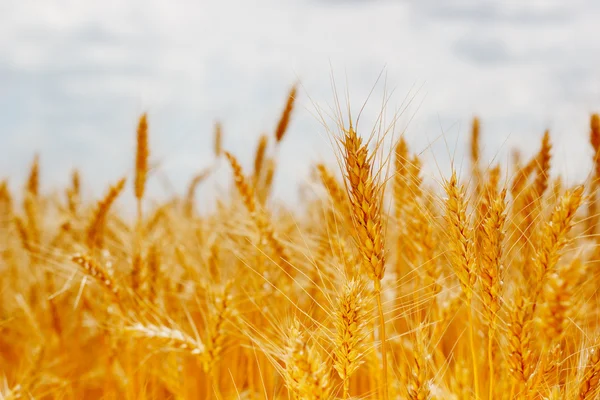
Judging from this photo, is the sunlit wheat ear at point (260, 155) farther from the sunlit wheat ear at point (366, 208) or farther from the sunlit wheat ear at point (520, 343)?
the sunlit wheat ear at point (520, 343)

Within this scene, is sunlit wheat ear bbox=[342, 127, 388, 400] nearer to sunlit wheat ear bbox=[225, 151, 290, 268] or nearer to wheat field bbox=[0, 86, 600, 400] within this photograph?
wheat field bbox=[0, 86, 600, 400]

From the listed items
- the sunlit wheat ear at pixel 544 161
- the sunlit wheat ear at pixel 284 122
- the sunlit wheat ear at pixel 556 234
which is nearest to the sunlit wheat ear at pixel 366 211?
the sunlit wheat ear at pixel 556 234

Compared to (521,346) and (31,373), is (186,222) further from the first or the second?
(521,346)

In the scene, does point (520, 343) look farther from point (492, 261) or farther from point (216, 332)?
point (216, 332)

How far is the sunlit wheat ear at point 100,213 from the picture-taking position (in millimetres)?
2471

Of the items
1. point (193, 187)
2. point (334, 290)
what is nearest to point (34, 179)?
point (193, 187)

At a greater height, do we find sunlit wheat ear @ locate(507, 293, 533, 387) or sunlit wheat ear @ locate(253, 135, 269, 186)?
sunlit wheat ear @ locate(253, 135, 269, 186)

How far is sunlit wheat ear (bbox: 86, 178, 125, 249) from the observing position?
247 cm

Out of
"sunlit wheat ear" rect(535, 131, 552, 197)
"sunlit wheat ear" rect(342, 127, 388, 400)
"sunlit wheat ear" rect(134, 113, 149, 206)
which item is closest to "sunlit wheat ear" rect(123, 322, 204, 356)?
"sunlit wheat ear" rect(342, 127, 388, 400)

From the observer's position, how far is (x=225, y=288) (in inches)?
69.0

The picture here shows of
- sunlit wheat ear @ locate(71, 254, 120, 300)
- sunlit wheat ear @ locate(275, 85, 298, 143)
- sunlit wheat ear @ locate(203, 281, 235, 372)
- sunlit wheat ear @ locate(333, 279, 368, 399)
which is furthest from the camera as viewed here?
sunlit wheat ear @ locate(275, 85, 298, 143)

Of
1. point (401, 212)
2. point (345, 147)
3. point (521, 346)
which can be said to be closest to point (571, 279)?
point (521, 346)

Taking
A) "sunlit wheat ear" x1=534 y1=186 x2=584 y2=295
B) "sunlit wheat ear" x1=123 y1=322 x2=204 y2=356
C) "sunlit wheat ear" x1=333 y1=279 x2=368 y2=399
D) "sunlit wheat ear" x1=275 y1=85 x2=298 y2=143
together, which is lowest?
"sunlit wheat ear" x1=123 y1=322 x2=204 y2=356

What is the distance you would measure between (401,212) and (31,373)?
5.16ft
